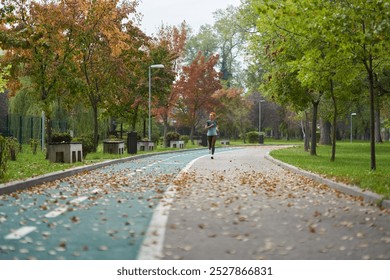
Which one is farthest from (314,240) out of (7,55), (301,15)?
(7,55)

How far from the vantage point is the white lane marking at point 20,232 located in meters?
6.35

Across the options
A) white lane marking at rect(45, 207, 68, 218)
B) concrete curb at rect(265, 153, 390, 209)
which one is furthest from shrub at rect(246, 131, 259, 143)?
white lane marking at rect(45, 207, 68, 218)

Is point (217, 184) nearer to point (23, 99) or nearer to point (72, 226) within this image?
point (72, 226)

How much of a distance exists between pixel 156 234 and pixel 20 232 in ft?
5.74

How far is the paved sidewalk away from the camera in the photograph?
218 inches

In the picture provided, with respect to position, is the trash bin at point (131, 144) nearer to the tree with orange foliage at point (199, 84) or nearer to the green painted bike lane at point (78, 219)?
the green painted bike lane at point (78, 219)

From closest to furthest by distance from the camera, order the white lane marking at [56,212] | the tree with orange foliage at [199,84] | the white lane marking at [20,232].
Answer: the white lane marking at [20,232]
the white lane marking at [56,212]
the tree with orange foliage at [199,84]

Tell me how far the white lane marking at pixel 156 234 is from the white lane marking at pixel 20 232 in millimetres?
1530

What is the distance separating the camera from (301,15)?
1485 centimetres

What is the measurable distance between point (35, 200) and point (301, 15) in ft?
30.5

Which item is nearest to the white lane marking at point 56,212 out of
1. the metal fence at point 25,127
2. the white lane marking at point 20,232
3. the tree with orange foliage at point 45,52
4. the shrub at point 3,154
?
the white lane marking at point 20,232

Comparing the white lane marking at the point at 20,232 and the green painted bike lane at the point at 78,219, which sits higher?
the green painted bike lane at the point at 78,219

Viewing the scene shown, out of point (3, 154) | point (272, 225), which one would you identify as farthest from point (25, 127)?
point (272, 225)

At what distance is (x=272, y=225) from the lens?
711 cm
